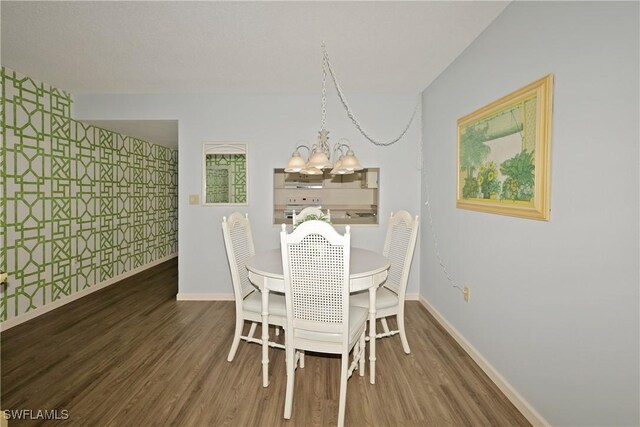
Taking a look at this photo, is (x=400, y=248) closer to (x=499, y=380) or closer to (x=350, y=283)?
(x=350, y=283)

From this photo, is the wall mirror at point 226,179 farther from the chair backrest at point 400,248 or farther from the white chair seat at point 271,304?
the chair backrest at point 400,248

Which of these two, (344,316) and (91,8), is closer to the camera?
(344,316)

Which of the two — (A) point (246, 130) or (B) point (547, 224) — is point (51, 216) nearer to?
(A) point (246, 130)

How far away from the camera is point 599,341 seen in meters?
1.46

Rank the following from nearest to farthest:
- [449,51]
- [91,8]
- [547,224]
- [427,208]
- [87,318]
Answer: [547,224] → [91,8] → [449,51] → [87,318] → [427,208]

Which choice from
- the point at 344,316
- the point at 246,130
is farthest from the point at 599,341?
the point at 246,130

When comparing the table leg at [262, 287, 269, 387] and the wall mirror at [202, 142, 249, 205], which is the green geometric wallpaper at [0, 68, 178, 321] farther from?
the table leg at [262, 287, 269, 387]

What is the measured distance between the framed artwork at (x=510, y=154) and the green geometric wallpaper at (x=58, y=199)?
13.6 feet

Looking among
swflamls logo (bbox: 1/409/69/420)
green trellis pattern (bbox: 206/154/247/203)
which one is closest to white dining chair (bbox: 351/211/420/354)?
swflamls logo (bbox: 1/409/69/420)

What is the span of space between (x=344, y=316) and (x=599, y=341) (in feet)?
3.82

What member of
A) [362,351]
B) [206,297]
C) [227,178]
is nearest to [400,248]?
[362,351]

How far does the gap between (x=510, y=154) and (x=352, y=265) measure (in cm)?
126

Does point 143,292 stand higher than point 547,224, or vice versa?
point 547,224

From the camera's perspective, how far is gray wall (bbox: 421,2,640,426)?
1.33 meters
